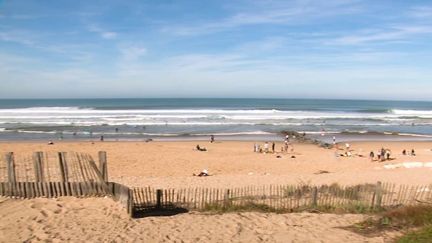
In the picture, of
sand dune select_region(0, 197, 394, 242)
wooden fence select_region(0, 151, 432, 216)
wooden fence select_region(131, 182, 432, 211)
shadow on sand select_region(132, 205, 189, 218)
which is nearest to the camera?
sand dune select_region(0, 197, 394, 242)

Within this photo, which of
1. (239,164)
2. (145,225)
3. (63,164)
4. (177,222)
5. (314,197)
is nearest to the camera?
(145,225)

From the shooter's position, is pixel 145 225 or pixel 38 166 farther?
pixel 38 166

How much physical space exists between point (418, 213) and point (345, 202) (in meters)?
2.19

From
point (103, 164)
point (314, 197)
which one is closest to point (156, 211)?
point (103, 164)

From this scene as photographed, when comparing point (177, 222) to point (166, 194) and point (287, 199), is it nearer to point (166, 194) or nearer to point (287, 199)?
point (166, 194)

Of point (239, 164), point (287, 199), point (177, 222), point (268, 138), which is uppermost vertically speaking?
point (287, 199)

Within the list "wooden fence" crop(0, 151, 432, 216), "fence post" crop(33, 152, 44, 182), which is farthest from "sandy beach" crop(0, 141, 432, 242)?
"fence post" crop(33, 152, 44, 182)

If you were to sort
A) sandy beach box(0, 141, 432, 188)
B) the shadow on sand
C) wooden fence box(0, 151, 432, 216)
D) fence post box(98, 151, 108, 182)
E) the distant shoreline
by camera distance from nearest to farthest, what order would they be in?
the shadow on sand < fence post box(98, 151, 108, 182) < wooden fence box(0, 151, 432, 216) < sandy beach box(0, 141, 432, 188) < the distant shoreline

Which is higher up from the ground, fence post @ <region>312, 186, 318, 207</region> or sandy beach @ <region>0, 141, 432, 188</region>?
fence post @ <region>312, 186, 318, 207</region>

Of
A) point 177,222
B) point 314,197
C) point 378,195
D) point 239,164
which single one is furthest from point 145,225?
point 239,164

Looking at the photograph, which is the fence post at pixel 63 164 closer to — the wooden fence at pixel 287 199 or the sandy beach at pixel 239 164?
the wooden fence at pixel 287 199

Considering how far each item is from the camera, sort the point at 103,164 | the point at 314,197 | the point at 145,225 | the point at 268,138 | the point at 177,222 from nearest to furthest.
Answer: the point at 145,225, the point at 177,222, the point at 103,164, the point at 314,197, the point at 268,138

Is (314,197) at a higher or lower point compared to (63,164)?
lower

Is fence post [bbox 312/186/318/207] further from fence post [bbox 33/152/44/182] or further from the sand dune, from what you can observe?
fence post [bbox 33/152/44/182]
